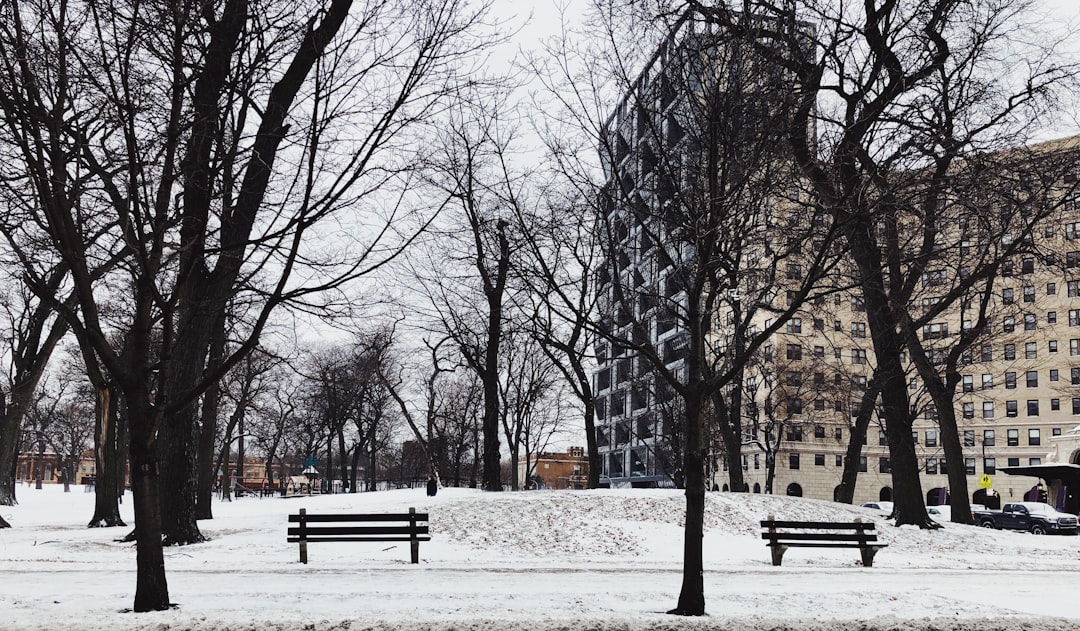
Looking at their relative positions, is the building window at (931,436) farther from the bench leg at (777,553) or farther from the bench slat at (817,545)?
the bench leg at (777,553)

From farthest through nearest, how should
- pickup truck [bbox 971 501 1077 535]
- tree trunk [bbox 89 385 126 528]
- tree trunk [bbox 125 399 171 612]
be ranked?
1. pickup truck [bbox 971 501 1077 535]
2. tree trunk [bbox 89 385 126 528]
3. tree trunk [bbox 125 399 171 612]

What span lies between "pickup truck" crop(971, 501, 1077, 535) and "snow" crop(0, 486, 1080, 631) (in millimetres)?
15208

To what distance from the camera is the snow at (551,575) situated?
995 centimetres

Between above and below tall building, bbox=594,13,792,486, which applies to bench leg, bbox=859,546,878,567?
below

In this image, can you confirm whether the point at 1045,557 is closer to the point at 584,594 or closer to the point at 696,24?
the point at 584,594

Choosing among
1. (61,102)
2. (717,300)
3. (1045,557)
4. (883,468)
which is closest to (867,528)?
(1045,557)

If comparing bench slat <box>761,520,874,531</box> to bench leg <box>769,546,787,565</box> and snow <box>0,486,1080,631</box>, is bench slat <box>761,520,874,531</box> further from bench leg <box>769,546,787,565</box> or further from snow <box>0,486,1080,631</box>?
snow <box>0,486,1080,631</box>

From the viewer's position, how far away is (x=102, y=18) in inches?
362

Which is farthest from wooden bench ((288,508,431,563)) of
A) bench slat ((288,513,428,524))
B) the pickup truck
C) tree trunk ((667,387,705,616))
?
the pickup truck

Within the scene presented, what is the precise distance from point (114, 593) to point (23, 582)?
2.37 m

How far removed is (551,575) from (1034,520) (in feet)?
115

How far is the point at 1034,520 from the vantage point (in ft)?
137

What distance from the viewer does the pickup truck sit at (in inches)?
1619

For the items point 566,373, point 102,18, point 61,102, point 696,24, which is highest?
point 696,24
